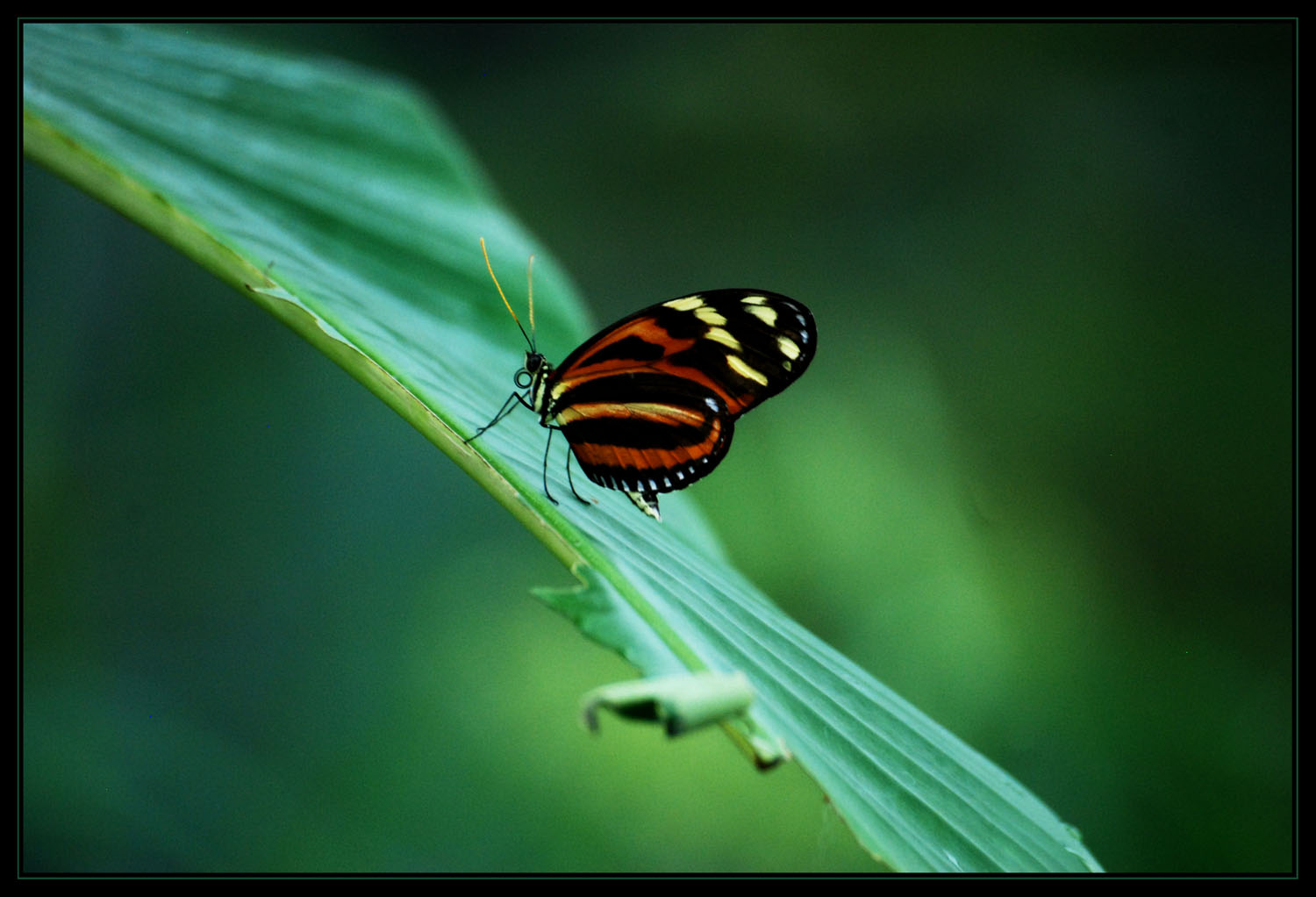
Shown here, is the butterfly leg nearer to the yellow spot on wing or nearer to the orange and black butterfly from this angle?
A: the orange and black butterfly

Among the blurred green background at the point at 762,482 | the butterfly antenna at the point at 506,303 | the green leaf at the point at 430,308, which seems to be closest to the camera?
the green leaf at the point at 430,308

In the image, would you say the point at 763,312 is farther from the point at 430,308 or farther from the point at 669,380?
the point at 430,308

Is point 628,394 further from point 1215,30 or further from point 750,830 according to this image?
point 1215,30

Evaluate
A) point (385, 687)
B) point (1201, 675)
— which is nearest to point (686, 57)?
point (385, 687)

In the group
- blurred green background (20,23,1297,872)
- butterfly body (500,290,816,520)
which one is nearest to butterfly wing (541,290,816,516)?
butterfly body (500,290,816,520)

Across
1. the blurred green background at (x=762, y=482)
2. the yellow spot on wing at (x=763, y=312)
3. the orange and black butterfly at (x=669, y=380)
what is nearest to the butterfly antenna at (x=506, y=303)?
the orange and black butterfly at (x=669, y=380)

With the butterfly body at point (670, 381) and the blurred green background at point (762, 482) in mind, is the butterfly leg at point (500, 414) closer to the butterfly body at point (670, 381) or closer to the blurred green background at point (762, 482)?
the butterfly body at point (670, 381)

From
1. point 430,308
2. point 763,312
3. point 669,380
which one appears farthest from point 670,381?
point 430,308
